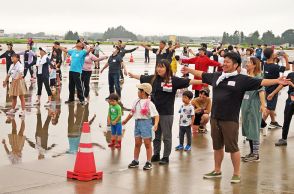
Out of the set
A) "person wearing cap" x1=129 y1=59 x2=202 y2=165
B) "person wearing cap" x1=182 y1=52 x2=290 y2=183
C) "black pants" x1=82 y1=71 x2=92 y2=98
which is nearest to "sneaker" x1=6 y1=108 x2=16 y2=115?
"black pants" x1=82 y1=71 x2=92 y2=98

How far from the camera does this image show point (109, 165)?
9.54m

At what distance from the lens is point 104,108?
16766mm

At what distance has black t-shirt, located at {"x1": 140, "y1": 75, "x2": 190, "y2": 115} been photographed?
9.59m

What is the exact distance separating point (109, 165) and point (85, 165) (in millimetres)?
1127

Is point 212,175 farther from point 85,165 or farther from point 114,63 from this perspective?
point 114,63

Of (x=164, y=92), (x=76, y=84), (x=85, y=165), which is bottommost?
(x=85, y=165)

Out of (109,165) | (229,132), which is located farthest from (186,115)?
(229,132)

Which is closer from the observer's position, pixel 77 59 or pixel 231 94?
pixel 231 94

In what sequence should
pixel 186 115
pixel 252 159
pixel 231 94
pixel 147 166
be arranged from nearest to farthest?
pixel 231 94 < pixel 147 166 < pixel 252 159 < pixel 186 115

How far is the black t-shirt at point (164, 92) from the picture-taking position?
9.59 metres

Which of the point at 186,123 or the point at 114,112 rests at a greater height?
the point at 114,112

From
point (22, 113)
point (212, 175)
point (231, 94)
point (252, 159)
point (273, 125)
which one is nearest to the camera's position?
point (231, 94)

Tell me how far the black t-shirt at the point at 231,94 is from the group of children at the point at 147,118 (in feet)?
3.87

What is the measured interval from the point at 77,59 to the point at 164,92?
8.38 m
